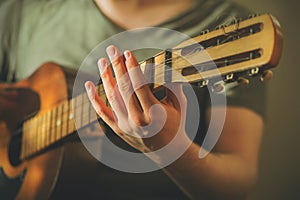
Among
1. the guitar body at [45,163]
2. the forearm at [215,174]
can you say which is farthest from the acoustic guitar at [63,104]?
the forearm at [215,174]

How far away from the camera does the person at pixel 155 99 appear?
1106 millimetres

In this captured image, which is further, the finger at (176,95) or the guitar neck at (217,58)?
the finger at (176,95)

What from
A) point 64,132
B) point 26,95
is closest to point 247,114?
point 64,132

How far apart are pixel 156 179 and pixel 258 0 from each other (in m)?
0.40

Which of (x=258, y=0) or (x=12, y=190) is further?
(x=12, y=190)

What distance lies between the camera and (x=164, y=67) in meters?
1.09

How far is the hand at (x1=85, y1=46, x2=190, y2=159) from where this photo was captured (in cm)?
110

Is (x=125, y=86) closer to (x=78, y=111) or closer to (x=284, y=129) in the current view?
(x=78, y=111)

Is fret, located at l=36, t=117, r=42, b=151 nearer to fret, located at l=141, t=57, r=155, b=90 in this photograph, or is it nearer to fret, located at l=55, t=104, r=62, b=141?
fret, located at l=55, t=104, r=62, b=141

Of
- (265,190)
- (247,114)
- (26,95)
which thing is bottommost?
(265,190)

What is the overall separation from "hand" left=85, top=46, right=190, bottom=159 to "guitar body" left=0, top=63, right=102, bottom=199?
13cm

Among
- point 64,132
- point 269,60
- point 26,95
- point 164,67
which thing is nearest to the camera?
point 269,60

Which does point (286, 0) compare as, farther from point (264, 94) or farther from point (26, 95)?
point (26, 95)

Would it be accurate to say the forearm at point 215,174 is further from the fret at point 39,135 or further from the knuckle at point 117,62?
the fret at point 39,135
